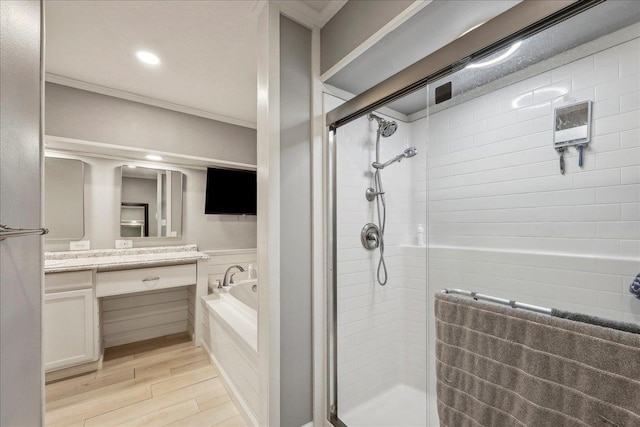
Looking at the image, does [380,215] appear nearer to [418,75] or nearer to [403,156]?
[403,156]

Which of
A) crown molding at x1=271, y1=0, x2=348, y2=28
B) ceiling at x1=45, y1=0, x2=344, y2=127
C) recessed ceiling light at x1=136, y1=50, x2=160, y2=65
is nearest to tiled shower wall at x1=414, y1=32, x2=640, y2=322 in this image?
crown molding at x1=271, y1=0, x2=348, y2=28

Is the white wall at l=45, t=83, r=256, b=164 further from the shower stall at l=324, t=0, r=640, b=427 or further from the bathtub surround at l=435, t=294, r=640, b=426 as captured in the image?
the bathtub surround at l=435, t=294, r=640, b=426

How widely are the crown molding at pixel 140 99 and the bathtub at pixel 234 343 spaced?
191cm

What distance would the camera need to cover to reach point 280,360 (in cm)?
135

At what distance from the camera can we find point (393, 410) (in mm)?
1691

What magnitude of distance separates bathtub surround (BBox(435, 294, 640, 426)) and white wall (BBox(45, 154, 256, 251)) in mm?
2678

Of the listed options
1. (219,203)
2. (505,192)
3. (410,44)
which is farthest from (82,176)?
(505,192)

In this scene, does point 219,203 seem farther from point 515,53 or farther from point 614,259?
point 614,259

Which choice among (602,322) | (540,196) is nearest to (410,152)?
(540,196)

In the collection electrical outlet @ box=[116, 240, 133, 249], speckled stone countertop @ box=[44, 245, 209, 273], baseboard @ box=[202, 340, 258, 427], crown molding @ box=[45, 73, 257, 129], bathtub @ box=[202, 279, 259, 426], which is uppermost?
crown molding @ box=[45, 73, 257, 129]

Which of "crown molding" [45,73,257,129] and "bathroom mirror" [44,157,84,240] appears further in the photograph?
"bathroom mirror" [44,157,84,240]

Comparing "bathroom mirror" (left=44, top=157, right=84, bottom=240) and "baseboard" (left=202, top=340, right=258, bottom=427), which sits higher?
"bathroom mirror" (left=44, top=157, right=84, bottom=240)

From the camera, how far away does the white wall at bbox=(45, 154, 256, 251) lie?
2.42m

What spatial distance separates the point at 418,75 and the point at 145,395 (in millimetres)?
2602
